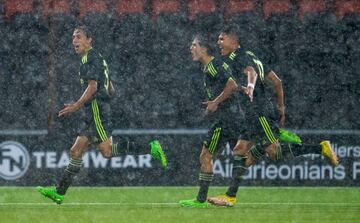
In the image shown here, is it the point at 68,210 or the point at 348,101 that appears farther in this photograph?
the point at 348,101

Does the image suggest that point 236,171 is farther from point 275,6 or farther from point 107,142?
Answer: point 275,6

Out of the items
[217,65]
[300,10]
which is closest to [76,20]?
[300,10]

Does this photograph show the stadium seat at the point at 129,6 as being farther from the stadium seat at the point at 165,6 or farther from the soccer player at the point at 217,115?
the soccer player at the point at 217,115

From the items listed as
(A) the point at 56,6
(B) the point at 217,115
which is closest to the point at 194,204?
(B) the point at 217,115

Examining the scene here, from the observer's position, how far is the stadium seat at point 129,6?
710 inches

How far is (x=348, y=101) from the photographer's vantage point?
1866cm

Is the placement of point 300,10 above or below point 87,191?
above

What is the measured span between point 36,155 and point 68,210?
3.67 meters

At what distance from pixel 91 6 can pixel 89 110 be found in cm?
378

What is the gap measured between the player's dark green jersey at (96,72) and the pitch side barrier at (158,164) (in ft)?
10.4

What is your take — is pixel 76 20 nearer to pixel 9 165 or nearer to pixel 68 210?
pixel 9 165

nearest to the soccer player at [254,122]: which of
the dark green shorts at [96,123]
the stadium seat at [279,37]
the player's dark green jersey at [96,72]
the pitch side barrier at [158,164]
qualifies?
the player's dark green jersey at [96,72]

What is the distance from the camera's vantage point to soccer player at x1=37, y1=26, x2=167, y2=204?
47.3ft

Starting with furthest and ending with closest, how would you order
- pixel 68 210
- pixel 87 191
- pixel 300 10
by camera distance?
pixel 300 10 < pixel 87 191 < pixel 68 210
